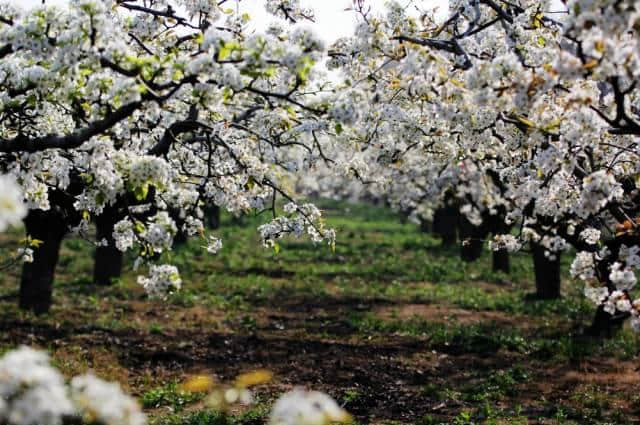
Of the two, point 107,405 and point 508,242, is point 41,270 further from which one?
point 107,405

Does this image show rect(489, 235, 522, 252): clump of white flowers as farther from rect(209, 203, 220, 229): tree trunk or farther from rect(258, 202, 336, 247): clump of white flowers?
rect(209, 203, 220, 229): tree trunk

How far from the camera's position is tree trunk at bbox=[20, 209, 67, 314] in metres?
13.9

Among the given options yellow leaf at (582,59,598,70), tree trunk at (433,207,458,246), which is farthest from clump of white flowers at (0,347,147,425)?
tree trunk at (433,207,458,246)

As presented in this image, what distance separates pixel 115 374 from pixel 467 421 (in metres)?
6.01

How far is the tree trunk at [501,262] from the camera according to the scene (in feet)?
78.8

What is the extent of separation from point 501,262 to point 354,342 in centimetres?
1181

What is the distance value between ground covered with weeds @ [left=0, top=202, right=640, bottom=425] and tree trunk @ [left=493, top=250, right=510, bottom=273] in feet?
2.97

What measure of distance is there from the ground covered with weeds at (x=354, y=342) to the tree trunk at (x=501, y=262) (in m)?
0.90

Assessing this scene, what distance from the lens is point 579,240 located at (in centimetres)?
1145

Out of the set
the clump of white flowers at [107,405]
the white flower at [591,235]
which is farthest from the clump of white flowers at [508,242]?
the clump of white flowers at [107,405]

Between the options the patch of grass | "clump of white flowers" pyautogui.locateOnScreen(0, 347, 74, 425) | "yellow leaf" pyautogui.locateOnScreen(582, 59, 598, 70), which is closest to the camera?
"clump of white flowers" pyautogui.locateOnScreen(0, 347, 74, 425)

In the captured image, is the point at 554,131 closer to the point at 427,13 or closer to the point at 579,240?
the point at 427,13

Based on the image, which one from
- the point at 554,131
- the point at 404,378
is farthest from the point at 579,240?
the point at 554,131

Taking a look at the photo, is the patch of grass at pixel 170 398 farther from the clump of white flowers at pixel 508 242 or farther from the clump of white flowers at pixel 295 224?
the clump of white flowers at pixel 508 242
